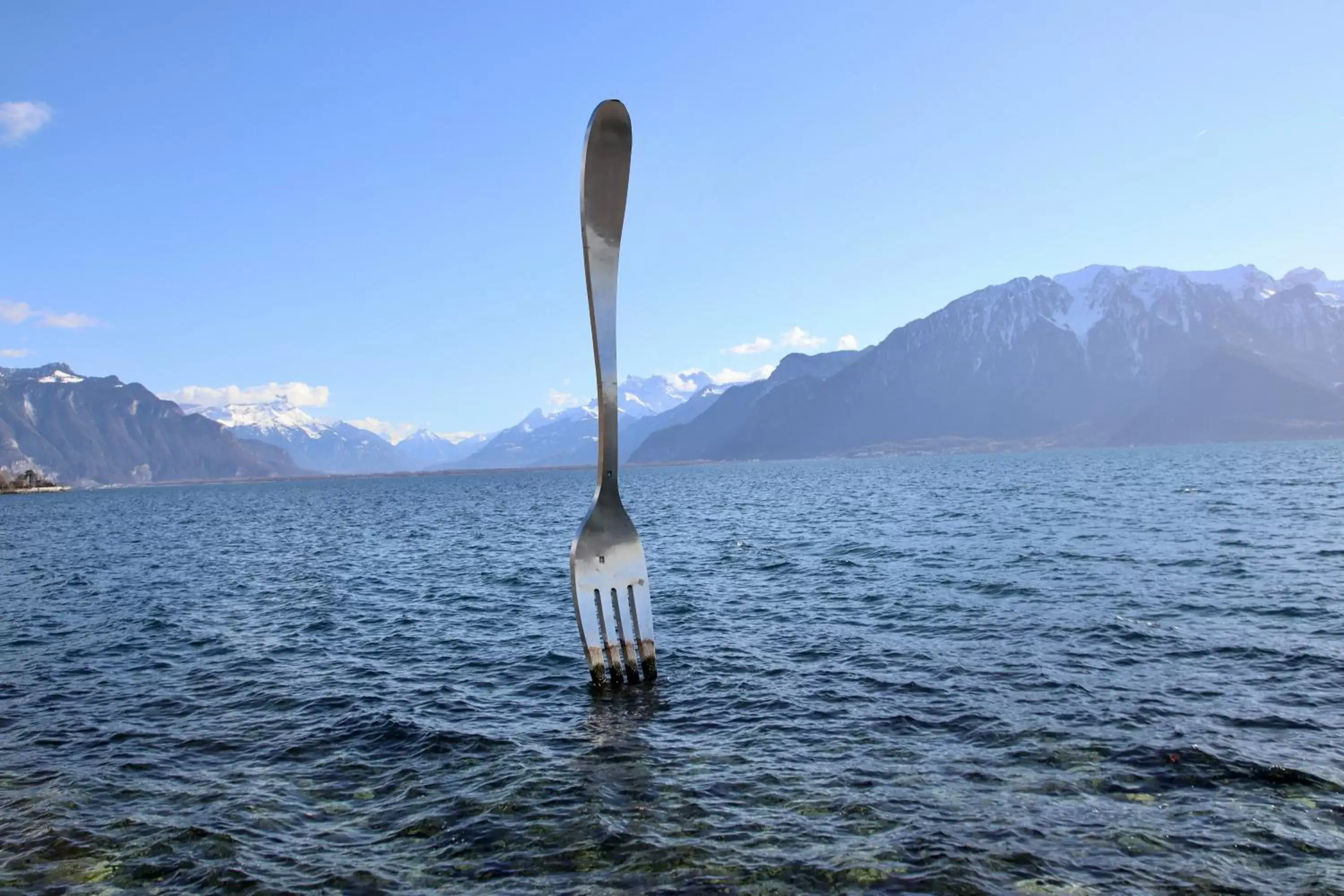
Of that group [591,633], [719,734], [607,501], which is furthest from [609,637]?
[607,501]

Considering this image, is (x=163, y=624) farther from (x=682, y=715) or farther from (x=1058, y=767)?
(x=1058, y=767)

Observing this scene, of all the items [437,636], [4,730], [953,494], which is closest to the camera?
[4,730]

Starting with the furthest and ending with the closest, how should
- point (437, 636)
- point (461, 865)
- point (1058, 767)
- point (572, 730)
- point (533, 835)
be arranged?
point (437, 636) < point (572, 730) < point (1058, 767) < point (533, 835) < point (461, 865)

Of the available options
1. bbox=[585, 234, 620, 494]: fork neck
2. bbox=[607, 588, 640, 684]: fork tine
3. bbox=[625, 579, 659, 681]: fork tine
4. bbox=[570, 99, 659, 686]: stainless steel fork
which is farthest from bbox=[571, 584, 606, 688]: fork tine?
bbox=[585, 234, 620, 494]: fork neck

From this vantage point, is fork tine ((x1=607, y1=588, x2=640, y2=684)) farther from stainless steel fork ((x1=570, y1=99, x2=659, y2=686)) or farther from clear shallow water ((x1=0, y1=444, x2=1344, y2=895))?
clear shallow water ((x1=0, y1=444, x2=1344, y2=895))

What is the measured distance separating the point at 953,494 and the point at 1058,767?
89.5 metres

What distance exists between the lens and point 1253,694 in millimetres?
17641

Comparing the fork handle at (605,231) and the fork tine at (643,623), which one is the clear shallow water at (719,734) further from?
the fork handle at (605,231)

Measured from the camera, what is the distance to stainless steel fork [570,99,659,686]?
13906 millimetres

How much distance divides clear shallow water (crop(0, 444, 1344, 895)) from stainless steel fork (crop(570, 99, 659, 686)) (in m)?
1.33

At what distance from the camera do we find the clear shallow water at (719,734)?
1134 centimetres

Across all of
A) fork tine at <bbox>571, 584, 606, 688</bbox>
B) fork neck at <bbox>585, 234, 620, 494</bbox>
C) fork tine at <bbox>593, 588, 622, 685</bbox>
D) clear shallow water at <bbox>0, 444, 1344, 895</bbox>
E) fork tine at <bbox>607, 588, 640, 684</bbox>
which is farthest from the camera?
fork tine at <bbox>607, 588, 640, 684</bbox>

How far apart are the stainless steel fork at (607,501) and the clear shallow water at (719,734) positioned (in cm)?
133

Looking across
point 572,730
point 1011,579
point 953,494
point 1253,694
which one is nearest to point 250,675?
point 572,730
